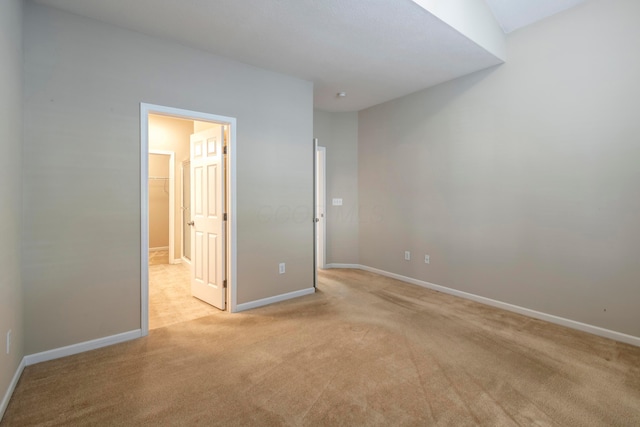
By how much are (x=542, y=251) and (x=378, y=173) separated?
2495mm

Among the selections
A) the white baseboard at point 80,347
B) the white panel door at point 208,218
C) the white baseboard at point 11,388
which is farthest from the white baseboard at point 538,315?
the white baseboard at point 11,388

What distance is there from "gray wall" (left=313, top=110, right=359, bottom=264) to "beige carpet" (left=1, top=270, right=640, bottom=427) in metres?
2.33

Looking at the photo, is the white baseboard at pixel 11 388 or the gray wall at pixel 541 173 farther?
the gray wall at pixel 541 173

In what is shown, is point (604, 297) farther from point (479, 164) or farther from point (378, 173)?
point (378, 173)

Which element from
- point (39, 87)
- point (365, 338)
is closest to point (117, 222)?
point (39, 87)

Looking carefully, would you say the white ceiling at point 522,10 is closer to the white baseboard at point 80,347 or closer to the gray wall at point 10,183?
the gray wall at point 10,183

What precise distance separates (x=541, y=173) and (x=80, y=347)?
4.53 m

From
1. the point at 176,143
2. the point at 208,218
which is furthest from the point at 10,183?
the point at 176,143

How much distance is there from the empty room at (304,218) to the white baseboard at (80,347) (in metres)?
0.02

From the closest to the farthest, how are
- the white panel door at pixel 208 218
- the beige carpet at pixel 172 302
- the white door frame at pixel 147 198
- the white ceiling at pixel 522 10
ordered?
the white door frame at pixel 147 198, the white ceiling at pixel 522 10, the beige carpet at pixel 172 302, the white panel door at pixel 208 218

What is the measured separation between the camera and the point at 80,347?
2.45 m

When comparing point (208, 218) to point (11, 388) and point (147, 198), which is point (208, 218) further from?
point (11, 388)

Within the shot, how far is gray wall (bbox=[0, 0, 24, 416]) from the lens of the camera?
1756 millimetres

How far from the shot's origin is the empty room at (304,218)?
6.35ft
